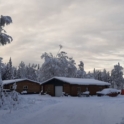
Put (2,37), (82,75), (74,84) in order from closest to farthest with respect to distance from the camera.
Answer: (2,37), (74,84), (82,75)

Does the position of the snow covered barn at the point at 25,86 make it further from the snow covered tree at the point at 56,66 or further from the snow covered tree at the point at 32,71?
the snow covered tree at the point at 32,71


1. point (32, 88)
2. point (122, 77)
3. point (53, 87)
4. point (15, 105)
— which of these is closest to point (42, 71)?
point (32, 88)

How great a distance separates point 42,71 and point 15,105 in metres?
50.8

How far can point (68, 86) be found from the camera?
4562cm

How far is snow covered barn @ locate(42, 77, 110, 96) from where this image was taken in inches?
1785

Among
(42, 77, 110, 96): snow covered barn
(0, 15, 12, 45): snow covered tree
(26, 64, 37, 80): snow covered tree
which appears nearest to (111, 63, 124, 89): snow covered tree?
(26, 64, 37, 80): snow covered tree

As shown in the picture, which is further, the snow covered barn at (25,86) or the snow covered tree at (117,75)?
the snow covered tree at (117,75)

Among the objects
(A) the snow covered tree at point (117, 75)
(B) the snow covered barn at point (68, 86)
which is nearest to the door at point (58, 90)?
(B) the snow covered barn at point (68, 86)

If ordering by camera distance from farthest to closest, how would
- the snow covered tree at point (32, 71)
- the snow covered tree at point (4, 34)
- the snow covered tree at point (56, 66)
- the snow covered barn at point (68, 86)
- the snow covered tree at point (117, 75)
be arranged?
the snow covered tree at point (32, 71)
the snow covered tree at point (117, 75)
the snow covered tree at point (56, 66)
the snow covered barn at point (68, 86)
the snow covered tree at point (4, 34)

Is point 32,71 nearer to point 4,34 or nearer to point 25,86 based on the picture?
point 25,86

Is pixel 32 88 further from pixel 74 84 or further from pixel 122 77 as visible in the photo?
pixel 122 77

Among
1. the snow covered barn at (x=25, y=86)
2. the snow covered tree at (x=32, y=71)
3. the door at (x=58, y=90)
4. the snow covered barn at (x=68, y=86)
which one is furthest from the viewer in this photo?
the snow covered tree at (x=32, y=71)

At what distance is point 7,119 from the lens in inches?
636

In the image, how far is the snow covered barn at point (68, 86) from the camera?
45.3m
